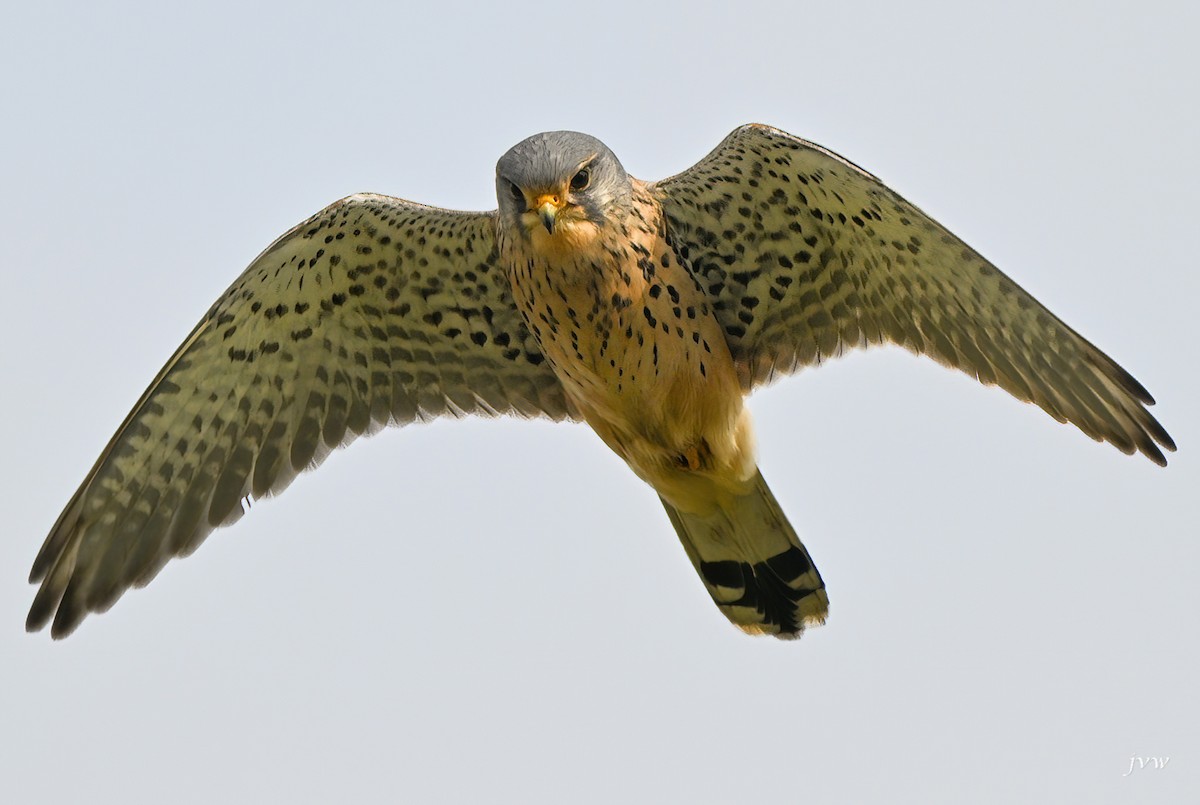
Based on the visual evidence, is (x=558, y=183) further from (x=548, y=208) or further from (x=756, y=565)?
(x=756, y=565)

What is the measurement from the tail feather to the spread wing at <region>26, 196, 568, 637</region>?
2.93ft

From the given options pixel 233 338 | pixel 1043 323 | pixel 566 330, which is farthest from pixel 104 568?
pixel 1043 323

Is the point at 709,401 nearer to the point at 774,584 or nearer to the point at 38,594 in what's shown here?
the point at 774,584

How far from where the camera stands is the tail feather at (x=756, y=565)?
7879mm

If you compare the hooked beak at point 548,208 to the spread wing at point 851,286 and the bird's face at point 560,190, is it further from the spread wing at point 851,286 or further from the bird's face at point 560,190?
the spread wing at point 851,286

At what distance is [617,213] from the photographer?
682 centimetres

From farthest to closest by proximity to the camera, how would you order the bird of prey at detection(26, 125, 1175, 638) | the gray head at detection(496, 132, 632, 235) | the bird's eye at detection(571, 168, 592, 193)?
the bird of prey at detection(26, 125, 1175, 638) → the bird's eye at detection(571, 168, 592, 193) → the gray head at detection(496, 132, 632, 235)

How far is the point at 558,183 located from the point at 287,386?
6.66 feet

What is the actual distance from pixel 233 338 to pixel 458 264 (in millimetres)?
1106

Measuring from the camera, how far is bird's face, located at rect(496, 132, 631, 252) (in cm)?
649

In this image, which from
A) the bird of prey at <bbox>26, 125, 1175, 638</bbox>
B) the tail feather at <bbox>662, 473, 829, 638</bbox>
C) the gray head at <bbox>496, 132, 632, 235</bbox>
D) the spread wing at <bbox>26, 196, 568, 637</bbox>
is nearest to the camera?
the gray head at <bbox>496, 132, 632, 235</bbox>

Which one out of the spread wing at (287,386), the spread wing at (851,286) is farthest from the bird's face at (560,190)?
the spread wing at (287,386)

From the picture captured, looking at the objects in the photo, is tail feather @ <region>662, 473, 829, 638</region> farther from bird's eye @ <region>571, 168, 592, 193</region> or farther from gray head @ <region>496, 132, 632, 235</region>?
bird's eye @ <region>571, 168, 592, 193</region>

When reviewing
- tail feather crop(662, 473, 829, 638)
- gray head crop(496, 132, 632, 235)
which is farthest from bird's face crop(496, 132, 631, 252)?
tail feather crop(662, 473, 829, 638)
